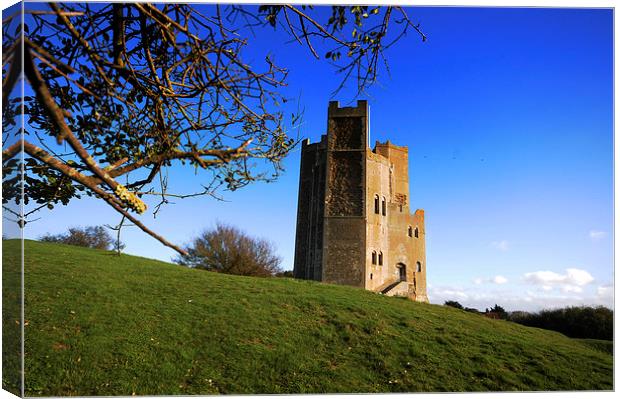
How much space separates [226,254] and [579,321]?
582 inches

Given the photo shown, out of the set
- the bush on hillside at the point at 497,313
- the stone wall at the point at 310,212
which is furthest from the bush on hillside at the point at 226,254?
the bush on hillside at the point at 497,313

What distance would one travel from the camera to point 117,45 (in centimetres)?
389

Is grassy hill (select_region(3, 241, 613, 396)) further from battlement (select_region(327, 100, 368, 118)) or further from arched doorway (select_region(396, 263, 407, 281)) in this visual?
battlement (select_region(327, 100, 368, 118))

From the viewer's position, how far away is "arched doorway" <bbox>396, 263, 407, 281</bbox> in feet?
92.8

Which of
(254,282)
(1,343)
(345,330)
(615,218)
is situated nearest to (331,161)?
(254,282)

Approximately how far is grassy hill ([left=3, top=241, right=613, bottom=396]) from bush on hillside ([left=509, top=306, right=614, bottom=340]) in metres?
0.52

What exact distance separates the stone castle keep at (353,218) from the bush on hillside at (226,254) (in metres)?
2.93

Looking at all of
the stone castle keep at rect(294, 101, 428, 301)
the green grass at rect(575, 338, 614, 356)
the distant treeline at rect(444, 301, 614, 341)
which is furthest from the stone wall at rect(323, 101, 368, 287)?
the green grass at rect(575, 338, 614, 356)

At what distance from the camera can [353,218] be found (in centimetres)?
2583

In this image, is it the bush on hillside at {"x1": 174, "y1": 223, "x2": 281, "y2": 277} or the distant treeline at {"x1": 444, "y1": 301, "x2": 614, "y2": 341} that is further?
the bush on hillside at {"x1": 174, "y1": 223, "x2": 281, "y2": 277}

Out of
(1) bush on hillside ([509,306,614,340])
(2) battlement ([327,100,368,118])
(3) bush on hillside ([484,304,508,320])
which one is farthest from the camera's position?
(2) battlement ([327,100,368,118])

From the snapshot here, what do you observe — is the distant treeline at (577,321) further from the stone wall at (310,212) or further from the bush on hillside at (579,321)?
the stone wall at (310,212)

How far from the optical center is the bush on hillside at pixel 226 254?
79.4ft

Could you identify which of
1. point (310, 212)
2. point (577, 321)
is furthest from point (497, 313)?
point (310, 212)
